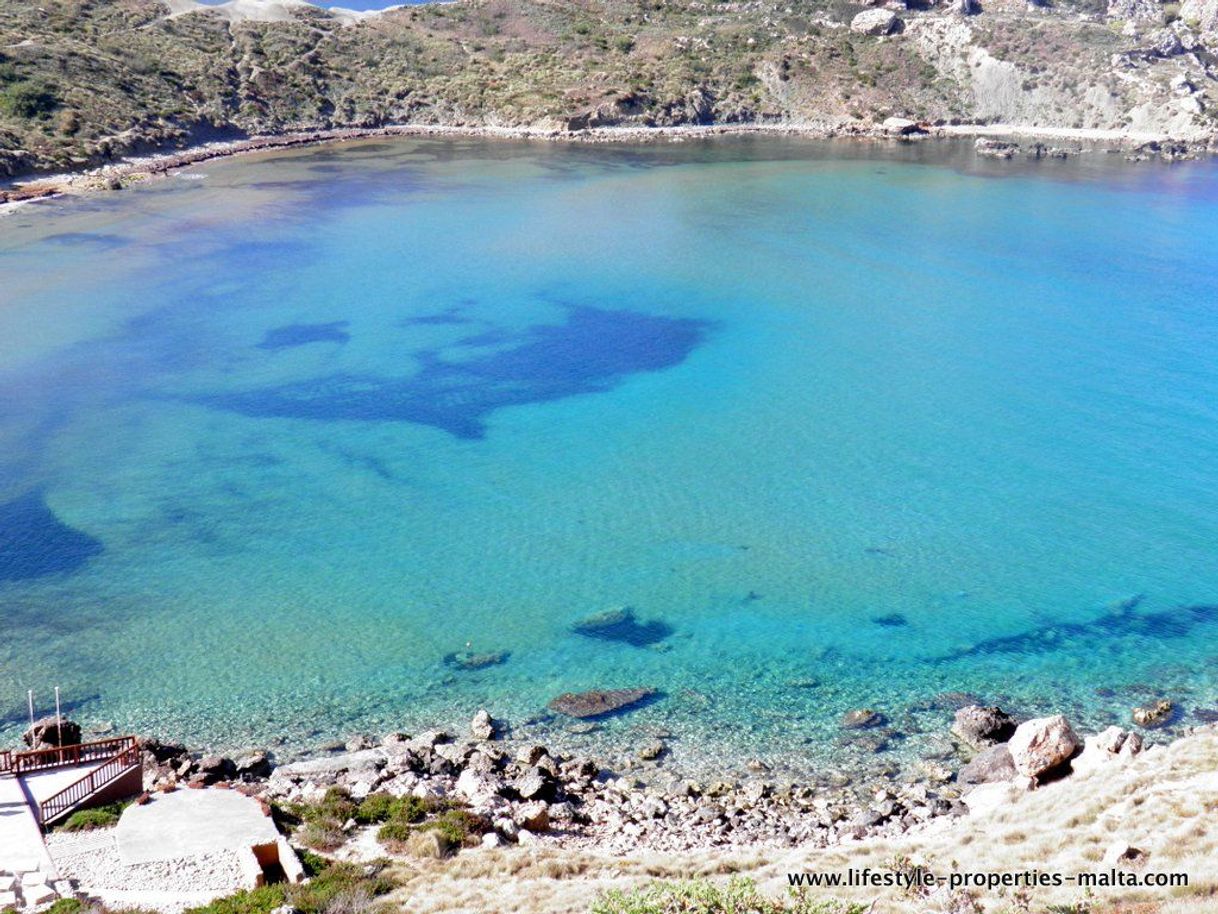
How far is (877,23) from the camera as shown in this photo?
146 metres

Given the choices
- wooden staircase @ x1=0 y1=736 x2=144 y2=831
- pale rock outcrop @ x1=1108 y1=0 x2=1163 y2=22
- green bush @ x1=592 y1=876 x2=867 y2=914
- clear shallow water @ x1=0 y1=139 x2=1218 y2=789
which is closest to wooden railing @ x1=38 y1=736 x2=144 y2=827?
wooden staircase @ x1=0 y1=736 x2=144 y2=831

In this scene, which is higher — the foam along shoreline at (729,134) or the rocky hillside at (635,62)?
the rocky hillside at (635,62)

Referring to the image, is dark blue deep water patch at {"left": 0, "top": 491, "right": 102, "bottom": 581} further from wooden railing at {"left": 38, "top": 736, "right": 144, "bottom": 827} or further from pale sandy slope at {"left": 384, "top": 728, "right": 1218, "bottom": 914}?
pale sandy slope at {"left": 384, "top": 728, "right": 1218, "bottom": 914}

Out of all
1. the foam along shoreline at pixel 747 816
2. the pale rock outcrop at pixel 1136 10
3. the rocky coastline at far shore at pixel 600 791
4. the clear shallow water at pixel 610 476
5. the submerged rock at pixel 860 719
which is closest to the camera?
the foam along shoreline at pixel 747 816

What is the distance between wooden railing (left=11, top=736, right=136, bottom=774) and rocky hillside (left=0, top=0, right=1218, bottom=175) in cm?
9850

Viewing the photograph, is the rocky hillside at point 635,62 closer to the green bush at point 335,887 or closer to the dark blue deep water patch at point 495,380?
the dark blue deep water patch at point 495,380

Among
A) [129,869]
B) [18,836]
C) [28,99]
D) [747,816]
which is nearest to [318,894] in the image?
[129,869]

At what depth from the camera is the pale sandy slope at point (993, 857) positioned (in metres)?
15.4

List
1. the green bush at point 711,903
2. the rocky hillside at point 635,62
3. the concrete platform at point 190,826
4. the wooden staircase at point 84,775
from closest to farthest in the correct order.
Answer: the green bush at point 711,903, the concrete platform at point 190,826, the wooden staircase at point 84,775, the rocky hillside at point 635,62

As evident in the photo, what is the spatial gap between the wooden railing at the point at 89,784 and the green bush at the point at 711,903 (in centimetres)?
975

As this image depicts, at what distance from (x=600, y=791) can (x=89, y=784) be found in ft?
32.3

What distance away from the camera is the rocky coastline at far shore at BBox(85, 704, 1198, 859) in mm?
19922

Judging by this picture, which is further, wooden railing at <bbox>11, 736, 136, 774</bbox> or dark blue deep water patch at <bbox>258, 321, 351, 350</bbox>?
dark blue deep water patch at <bbox>258, 321, 351, 350</bbox>

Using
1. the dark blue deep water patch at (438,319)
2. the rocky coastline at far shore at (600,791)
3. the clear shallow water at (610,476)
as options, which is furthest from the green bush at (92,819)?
the dark blue deep water patch at (438,319)
